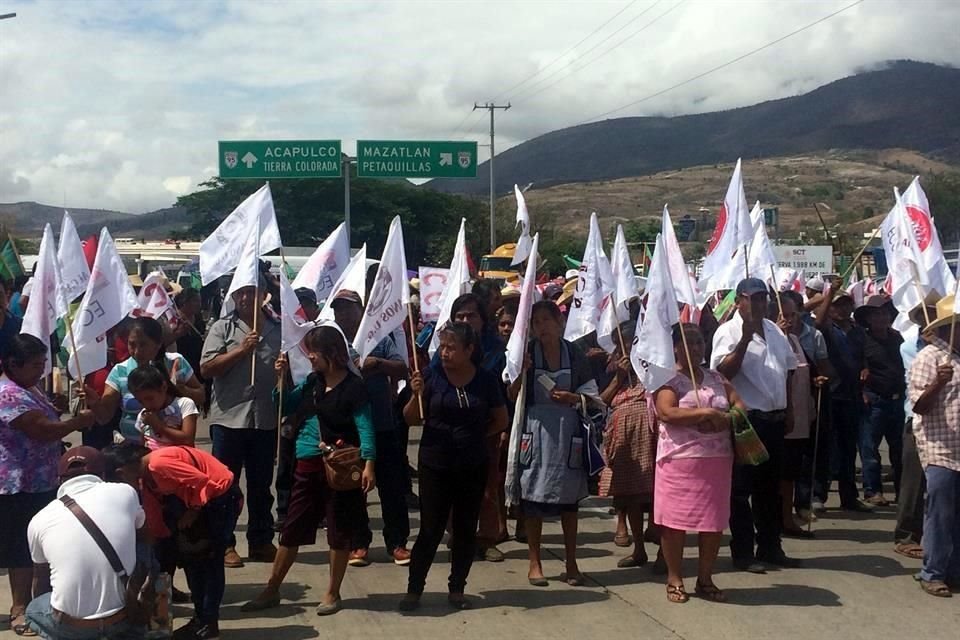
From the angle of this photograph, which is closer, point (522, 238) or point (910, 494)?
point (910, 494)

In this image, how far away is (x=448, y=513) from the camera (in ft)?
21.1

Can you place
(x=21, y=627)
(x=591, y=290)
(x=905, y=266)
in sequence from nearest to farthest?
1. (x=21, y=627)
2. (x=905, y=266)
3. (x=591, y=290)

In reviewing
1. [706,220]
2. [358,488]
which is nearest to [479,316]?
[358,488]

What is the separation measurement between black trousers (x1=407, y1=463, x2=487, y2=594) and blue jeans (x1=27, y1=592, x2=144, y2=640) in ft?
5.99

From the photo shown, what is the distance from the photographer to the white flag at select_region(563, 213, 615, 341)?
822cm

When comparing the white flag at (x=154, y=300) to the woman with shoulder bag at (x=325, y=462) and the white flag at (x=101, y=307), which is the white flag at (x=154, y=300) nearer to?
the white flag at (x=101, y=307)

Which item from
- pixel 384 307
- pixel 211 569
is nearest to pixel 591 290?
pixel 384 307

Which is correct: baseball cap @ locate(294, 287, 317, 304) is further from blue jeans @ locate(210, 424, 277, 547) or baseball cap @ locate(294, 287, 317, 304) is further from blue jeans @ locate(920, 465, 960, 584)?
blue jeans @ locate(920, 465, 960, 584)

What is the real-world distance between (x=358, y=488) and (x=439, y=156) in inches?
927

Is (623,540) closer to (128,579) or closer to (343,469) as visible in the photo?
(343,469)

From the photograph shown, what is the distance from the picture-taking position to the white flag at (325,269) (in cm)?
934

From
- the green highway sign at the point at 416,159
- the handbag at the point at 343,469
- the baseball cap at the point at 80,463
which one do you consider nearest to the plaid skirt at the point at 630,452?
the handbag at the point at 343,469

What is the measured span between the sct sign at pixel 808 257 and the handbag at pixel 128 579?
1064 inches

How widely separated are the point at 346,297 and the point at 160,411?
2.14m
